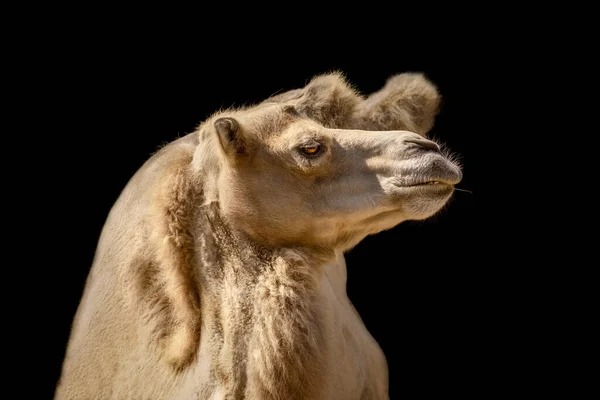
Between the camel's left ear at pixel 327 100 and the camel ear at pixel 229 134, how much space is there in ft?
1.63

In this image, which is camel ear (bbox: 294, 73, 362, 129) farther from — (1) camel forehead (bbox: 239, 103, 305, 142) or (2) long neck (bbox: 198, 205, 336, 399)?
(2) long neck (bbox: 198, 205, 336, 399)

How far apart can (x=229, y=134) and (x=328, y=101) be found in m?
0.69

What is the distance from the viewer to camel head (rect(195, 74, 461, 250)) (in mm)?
3922

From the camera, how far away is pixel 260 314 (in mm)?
3967

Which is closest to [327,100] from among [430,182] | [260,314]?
[430,182]

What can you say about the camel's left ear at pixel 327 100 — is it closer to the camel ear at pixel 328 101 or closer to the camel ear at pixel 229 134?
the camel ear at pixel 328 101

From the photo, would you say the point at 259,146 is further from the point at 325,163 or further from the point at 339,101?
the point at 339,101

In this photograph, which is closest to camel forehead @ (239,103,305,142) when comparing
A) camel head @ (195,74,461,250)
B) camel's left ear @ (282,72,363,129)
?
camel head @ (195,74,461,250)

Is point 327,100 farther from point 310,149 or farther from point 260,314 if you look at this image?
point 260,314

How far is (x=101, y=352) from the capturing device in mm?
4398

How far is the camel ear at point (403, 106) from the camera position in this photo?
187 inches

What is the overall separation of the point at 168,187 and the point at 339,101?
90 cm

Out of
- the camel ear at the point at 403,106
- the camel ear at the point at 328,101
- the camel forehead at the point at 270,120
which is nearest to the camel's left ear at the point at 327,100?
the camel ear at the point at 328,101

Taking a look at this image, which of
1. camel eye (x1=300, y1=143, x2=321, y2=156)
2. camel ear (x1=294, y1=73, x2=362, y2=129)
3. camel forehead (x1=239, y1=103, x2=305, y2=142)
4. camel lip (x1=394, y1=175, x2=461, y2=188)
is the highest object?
camel ear (x1=294, y1=73, x2=362, y2=129)
